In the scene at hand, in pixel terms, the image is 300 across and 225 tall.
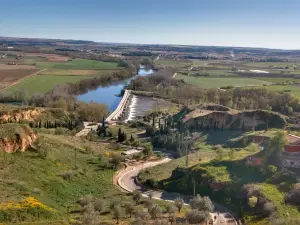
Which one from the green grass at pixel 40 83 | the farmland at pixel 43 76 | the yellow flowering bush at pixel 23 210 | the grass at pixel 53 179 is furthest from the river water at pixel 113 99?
the yellow flowering bush at pixel 23 210

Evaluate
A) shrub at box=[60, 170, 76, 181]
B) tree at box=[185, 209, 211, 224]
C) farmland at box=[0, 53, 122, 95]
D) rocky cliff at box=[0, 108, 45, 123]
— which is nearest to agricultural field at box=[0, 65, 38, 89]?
farmland at box=[0, 53, 122, 95]

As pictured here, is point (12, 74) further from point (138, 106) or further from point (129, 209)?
point (129, 209)

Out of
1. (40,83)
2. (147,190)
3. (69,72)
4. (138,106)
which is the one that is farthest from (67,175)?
(69,72)

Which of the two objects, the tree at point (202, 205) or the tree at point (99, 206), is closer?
the tree at point (99, 206)

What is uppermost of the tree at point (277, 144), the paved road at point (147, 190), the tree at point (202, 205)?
the tree at point (277, 144)

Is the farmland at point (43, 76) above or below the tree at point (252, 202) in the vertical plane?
above

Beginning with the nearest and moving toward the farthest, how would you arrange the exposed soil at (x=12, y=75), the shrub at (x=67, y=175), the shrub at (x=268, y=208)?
1. the shrub at (x=268, y=208)
2. the shrub at (x=67, y=175)
3. the exposed soil at (x=12, y=75)

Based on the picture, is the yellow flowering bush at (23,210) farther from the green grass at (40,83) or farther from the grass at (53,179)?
the green grass at (40,83)
